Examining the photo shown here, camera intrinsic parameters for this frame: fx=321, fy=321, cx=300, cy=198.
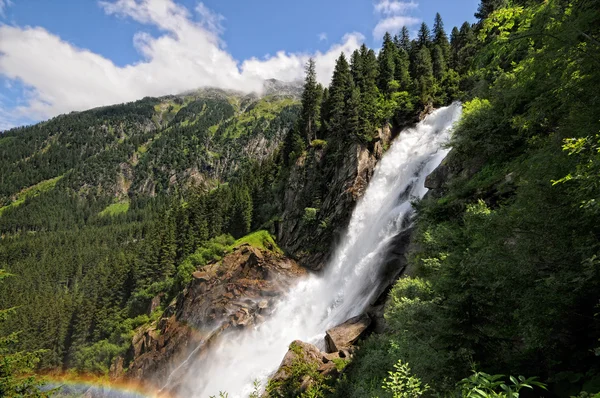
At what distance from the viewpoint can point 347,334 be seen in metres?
22.8

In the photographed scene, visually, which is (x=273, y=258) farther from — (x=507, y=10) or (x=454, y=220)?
(x=507, y=10)

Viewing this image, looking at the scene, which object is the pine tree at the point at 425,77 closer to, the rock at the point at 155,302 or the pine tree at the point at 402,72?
the pine tree at the point at 402,72

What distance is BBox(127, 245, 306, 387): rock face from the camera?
44.3 meters

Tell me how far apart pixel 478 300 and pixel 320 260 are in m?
41.3

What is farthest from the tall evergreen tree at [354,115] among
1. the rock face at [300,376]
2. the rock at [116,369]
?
the rock at [116,369]

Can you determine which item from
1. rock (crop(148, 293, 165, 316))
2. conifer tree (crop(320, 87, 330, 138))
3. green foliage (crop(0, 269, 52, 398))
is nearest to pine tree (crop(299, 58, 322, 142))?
conifer tree (crop(320, 87, 330, 138))

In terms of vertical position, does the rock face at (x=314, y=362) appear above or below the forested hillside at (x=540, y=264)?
below

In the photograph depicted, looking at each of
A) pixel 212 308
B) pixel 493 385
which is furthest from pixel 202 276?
pixel 493 385

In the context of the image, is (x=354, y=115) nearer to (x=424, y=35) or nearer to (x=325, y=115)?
(x=325, y=115)

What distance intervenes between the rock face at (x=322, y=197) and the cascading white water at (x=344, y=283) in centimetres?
192

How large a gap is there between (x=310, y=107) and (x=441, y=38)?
3222cm

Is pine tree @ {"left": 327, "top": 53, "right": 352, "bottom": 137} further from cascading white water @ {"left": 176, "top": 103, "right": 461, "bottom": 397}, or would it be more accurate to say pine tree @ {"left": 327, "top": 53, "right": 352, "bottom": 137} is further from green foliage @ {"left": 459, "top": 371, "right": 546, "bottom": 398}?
green foliage @ {"left": 459, "top": 371, "right": 546, "bottom": 398}

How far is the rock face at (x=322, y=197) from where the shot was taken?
47562 mm

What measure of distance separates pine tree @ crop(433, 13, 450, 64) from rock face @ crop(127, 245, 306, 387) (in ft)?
166
